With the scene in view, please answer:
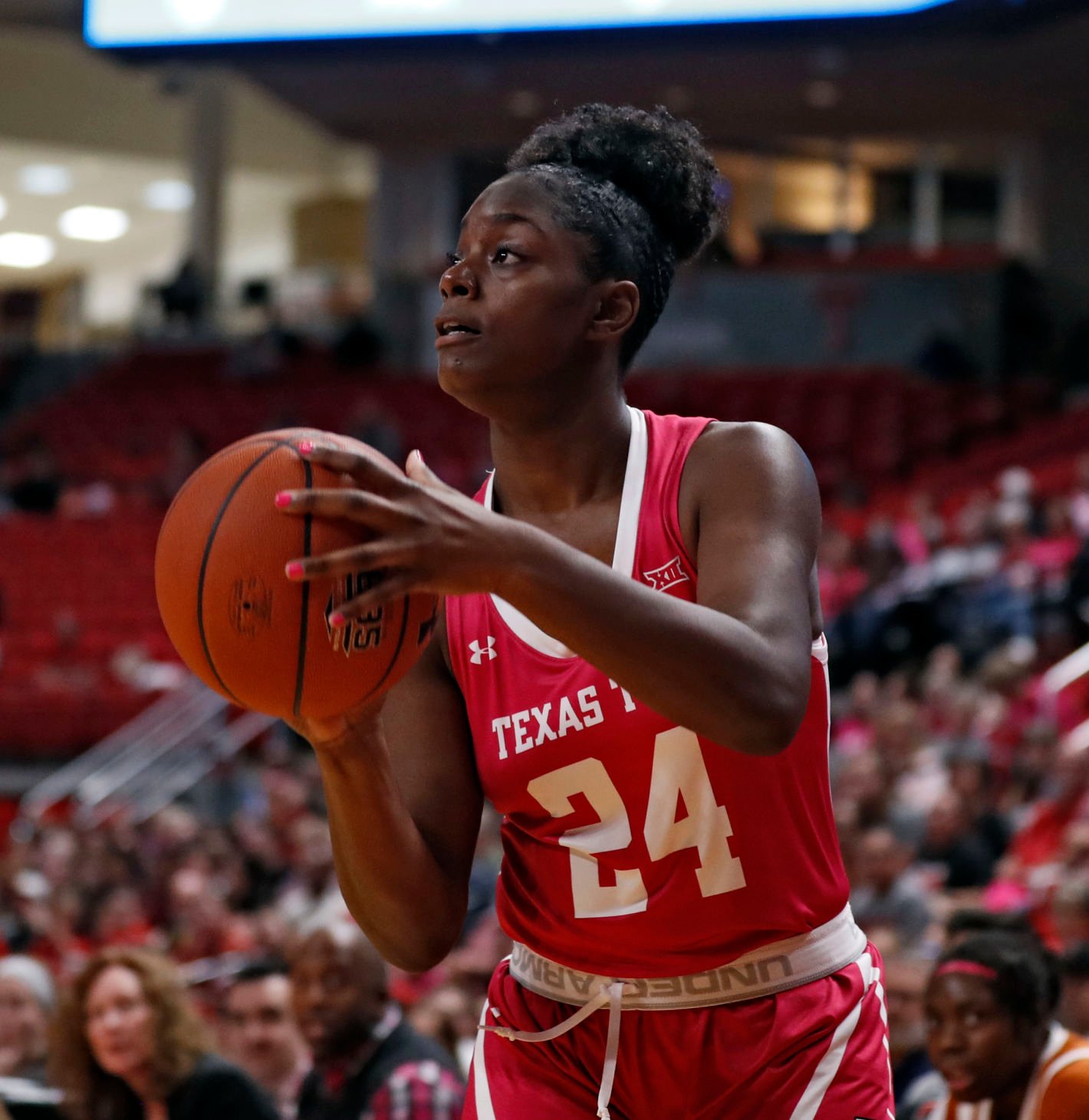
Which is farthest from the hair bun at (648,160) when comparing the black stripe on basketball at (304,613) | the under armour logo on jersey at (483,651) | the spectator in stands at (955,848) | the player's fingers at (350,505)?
the spectator in stands at (955,848)

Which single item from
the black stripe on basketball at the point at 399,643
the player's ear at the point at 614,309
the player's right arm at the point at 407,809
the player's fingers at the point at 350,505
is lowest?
the player's right arm at the point at 407,809

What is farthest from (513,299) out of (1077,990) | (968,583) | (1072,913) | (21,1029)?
(968,583)

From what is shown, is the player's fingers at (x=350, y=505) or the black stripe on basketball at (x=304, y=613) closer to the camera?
the player's fingers at (x=350, y=505)

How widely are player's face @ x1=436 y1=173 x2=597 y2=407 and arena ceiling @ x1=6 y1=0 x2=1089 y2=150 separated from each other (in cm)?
1195

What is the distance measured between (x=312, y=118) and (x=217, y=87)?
1.27 m

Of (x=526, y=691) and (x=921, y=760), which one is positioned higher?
(x=526, y=691)

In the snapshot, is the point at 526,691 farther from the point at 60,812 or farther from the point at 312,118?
the point at 312,118

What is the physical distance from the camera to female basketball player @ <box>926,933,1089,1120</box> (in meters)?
2.97

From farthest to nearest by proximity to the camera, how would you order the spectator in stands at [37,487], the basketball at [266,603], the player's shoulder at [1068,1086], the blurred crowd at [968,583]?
the spectator in stands at [37,487] < the blurred crowd at [968,583] < the player's shoulder at [1068,1086] < the basketball at [266,603]

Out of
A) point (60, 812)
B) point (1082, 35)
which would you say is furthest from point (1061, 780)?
point (1082, 35)

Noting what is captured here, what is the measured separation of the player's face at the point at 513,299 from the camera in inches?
72.0

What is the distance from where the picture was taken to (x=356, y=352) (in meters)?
18.5

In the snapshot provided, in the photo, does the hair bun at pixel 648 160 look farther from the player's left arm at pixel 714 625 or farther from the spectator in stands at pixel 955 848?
the spectator in stands at pixel 955 848

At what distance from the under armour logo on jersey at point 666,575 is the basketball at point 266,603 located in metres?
0.28
